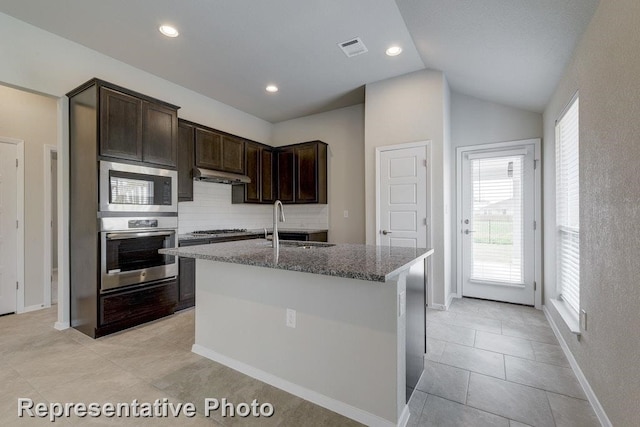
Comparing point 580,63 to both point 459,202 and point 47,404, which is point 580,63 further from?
point 47,404

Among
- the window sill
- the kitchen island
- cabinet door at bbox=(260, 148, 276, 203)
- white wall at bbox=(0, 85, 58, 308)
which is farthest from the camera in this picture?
→ cabinet door at bbox=(260, 148, 276, 203)

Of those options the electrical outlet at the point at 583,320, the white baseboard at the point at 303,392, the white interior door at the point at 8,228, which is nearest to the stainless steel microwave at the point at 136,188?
the white baseboard at the point at 303,392

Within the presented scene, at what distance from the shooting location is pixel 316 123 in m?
5.27

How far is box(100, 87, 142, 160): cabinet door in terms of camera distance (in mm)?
2818

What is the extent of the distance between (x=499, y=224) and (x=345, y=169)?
2389mm

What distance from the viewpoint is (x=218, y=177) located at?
4152mm

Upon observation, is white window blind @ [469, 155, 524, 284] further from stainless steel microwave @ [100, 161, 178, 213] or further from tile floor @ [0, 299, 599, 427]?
stainless steel microwave @ [100, 161, 178, 213]

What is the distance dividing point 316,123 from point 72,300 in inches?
165

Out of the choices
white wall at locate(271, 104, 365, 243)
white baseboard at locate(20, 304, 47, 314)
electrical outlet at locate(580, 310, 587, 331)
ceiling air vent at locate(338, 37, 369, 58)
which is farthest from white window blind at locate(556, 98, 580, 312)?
white baseboard at locate(20, 304, 47, 314)

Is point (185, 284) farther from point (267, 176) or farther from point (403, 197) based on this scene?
point (403, 197)

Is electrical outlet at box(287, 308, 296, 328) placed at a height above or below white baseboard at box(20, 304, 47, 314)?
above

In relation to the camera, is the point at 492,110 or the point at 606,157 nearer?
the point at 606,157

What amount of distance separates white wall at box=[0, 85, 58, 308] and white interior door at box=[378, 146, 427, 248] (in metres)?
4.33

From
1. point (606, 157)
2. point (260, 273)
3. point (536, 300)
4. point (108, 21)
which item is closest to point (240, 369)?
point (260, 273)
